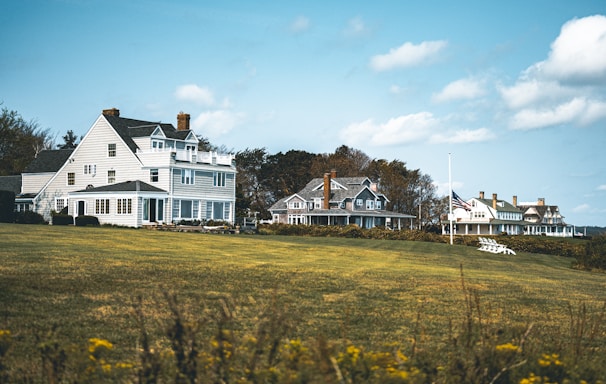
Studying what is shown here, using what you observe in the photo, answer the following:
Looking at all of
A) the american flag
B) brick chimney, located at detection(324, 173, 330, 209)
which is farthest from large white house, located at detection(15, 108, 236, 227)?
brick chimney, located at detection(324, 173, 330, 209)

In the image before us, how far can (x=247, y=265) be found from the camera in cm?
2108

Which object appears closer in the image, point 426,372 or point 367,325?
point 426,372

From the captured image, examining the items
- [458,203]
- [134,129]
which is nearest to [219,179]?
[134,129]

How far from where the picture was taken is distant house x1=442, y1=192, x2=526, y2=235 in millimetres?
137625

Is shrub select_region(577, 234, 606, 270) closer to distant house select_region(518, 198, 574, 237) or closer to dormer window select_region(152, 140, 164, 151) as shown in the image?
dormer window select_region(152, 140, 164, 151)

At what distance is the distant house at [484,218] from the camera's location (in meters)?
138

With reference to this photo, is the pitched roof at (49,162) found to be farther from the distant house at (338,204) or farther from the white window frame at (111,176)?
the distant house at (338,204)

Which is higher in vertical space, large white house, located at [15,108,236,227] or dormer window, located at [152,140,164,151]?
dormer window, located at [152,140,164,151]

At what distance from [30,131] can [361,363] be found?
97.8 metres

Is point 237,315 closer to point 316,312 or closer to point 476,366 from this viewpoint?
point 316,312

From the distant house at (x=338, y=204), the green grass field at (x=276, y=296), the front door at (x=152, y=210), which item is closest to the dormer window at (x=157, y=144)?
the front door at (x=152, y=210)

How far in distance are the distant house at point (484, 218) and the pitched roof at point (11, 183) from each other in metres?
80.9

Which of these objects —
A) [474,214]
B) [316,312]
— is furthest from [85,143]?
[474,214]

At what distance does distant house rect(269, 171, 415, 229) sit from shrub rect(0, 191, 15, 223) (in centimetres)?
4213
